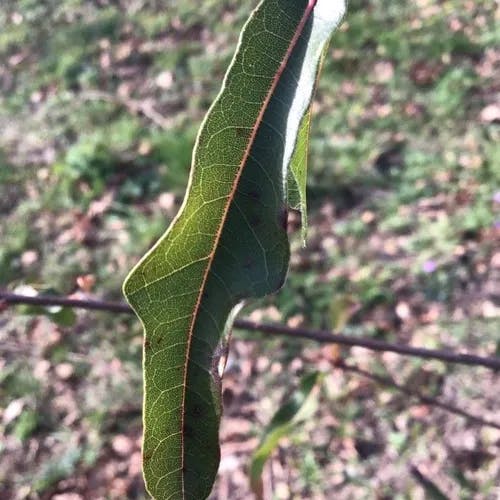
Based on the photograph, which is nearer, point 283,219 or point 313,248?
point 283,219

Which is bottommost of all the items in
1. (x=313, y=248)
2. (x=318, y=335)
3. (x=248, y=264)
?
(x=313, y=248)

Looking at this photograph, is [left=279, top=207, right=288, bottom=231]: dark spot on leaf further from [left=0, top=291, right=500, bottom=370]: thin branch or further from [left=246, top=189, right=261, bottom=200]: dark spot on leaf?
[left=0, top=291, right=500, bottom=370]: thin branch

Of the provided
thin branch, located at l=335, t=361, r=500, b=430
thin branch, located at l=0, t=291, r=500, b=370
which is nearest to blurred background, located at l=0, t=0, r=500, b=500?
thin branch, located at l=335, t=361, r=500, b=430

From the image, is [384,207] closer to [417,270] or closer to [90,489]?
[417,270]

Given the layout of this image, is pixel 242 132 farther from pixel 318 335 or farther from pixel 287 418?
pixel 287 418

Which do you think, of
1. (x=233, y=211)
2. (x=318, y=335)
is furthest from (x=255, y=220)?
(x=318, y=335)

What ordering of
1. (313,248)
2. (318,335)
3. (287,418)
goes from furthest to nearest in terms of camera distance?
(313,248) → (287,418) → (318,335)
